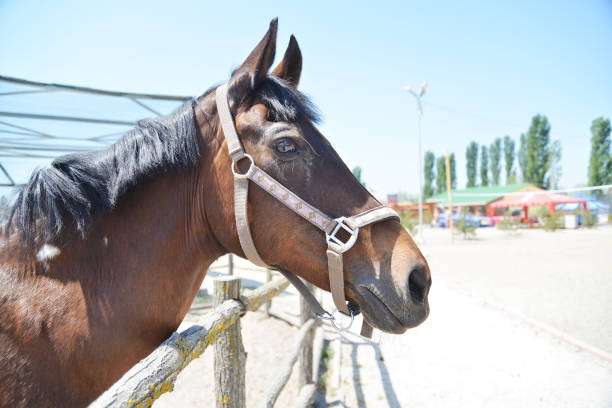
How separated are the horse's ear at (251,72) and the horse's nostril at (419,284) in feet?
3.53

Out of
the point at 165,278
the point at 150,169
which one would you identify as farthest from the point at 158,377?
the point at 150,169

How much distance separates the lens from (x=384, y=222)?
1277 mm

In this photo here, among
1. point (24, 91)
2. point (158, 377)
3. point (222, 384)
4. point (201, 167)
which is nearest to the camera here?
point (158, 377)

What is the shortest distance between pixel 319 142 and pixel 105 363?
48.9 inches

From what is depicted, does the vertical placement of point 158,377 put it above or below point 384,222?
below

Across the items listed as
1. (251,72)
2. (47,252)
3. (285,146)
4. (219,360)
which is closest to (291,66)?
(251,72)

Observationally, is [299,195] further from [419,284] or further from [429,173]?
[429,173]

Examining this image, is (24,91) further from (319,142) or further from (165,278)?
(319,142)

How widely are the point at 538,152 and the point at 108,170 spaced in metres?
56.6

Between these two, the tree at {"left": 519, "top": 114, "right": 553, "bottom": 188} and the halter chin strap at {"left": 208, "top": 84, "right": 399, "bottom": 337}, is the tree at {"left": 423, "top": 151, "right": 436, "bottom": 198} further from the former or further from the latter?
the halter chin strap at {"left": 208, "top": 84, "right": 399, "bottom": 337}

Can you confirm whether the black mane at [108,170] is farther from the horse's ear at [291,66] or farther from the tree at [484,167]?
the tree at [484,167]

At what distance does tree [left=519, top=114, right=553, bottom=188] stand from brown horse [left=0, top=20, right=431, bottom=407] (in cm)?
5538

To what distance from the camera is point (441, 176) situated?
57062 millimetres

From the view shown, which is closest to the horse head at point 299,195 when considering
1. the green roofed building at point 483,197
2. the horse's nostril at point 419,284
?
the horse's nostril at point 419,284
